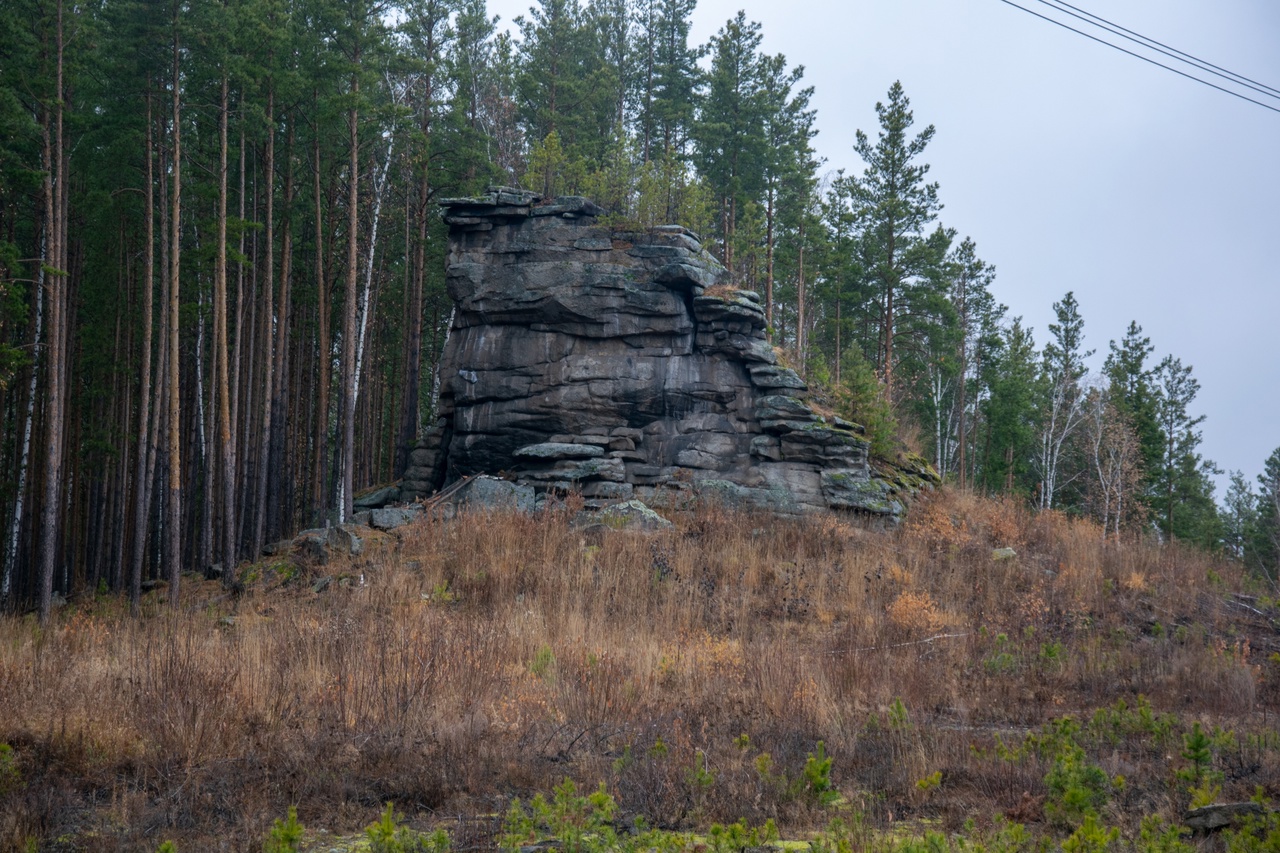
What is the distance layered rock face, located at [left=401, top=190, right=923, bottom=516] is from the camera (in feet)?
61.4

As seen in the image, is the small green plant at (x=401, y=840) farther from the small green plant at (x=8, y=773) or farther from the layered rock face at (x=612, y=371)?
the layered rock face at (x=612, y=371)

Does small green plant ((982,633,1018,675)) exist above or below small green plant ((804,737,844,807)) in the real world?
below

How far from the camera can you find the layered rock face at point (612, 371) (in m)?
18.7

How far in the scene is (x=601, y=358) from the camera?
64.6 feet

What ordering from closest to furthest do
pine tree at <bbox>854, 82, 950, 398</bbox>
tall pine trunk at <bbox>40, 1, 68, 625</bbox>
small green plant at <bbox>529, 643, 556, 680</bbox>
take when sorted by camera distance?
small green plant at <bbox>529, 643, 556, 680</bbox> < tall pine trunk at <bbox>40, 1, 68, 625</bbox> < pine tree at <bbox>854, 82, 950, 398</bbox>

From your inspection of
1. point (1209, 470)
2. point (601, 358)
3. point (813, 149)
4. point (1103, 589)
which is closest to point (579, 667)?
point (1103, 589)

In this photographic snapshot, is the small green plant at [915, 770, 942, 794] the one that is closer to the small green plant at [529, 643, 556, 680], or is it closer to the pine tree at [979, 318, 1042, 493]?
the small green plant at [529, 643, 556, 680]

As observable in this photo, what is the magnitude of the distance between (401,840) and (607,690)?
2.98 m

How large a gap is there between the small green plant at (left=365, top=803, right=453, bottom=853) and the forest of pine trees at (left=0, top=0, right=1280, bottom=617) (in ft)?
44.6

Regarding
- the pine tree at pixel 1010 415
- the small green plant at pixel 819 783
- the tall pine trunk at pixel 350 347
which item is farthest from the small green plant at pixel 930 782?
the pine tree at pixel 1010 415

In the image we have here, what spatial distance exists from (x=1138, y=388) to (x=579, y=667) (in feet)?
114

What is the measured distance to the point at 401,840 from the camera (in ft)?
12.5

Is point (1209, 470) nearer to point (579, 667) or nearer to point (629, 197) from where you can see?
point (629, 197)

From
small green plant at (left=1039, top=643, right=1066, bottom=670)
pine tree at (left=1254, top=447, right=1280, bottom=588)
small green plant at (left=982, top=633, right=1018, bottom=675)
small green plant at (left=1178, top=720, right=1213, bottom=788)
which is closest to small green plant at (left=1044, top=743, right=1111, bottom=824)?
small green plant at (left=1178, top=720, right=1213, bottom=788)
